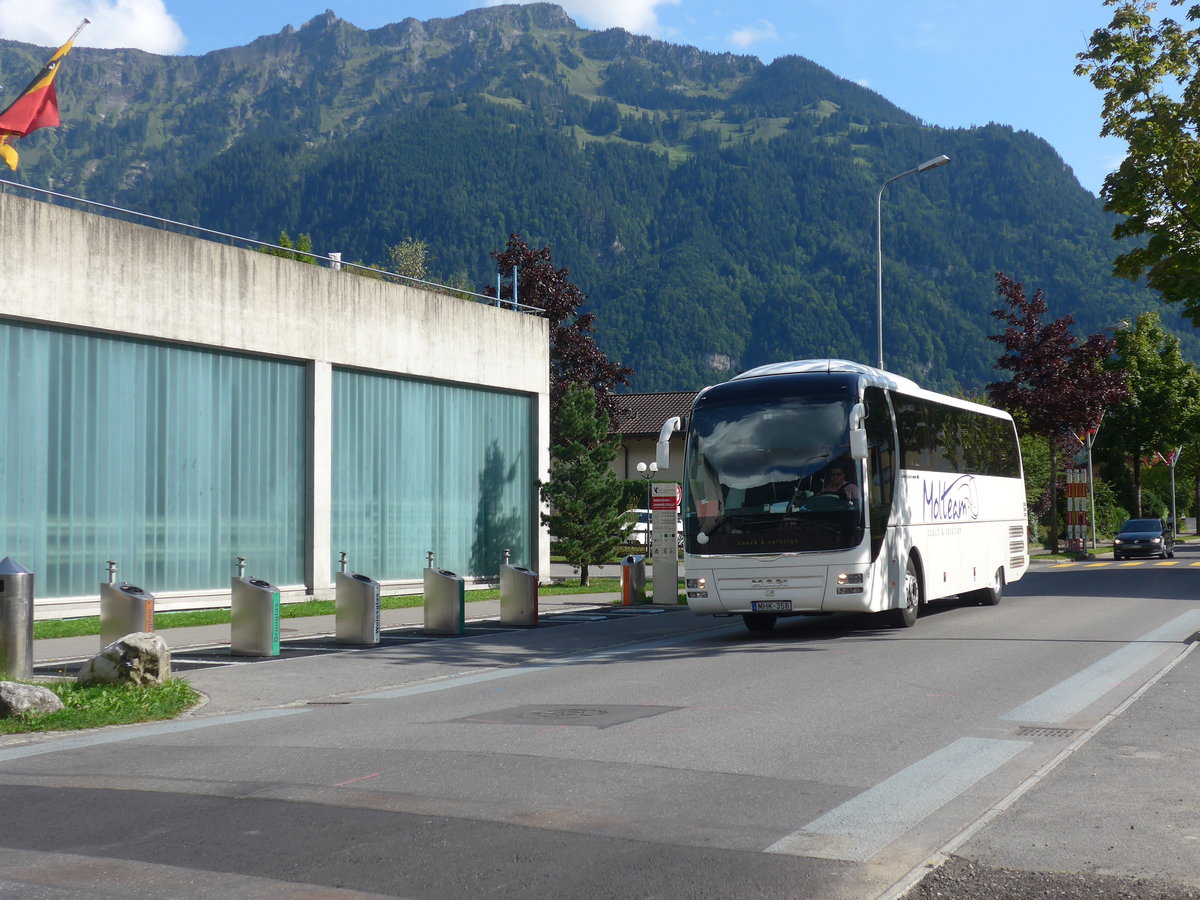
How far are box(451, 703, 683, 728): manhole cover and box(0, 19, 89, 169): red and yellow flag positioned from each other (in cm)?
1430

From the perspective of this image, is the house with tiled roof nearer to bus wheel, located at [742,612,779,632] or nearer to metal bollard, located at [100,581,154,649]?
bus wheel, located at [742,612,779,632]

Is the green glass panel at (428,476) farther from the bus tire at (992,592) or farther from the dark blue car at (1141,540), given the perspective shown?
the dark blue car at (1141,540)

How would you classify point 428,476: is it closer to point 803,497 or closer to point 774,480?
point 774,480

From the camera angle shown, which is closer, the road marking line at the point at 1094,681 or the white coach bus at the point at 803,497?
the road marking line at the point at 1094,681

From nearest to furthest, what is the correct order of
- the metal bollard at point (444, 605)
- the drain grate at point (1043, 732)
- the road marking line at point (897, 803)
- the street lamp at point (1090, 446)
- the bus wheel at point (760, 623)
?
the road marking line at point (897, 803)
the drain grate at point (1043, 732)
the metal bollard at point (444, 605)
the bus wheel at point (760, 623)
the street lamp at point (1090, 446)

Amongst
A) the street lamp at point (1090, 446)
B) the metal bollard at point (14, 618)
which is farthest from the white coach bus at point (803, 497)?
the street lamp at point (1090, 446)

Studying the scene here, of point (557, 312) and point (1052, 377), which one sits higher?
point (557, 312)

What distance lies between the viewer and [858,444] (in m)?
16.2

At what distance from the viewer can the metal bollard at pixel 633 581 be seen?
23344 mm

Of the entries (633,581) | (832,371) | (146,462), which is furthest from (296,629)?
(832,371)

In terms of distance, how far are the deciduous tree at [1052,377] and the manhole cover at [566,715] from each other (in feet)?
133

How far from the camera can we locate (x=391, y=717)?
34.6ft

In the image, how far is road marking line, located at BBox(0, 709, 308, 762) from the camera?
9.25 metres

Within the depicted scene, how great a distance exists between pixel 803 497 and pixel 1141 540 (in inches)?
1379
